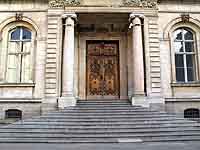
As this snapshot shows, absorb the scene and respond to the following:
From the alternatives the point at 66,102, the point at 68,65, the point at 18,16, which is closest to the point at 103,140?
the point at 66,102

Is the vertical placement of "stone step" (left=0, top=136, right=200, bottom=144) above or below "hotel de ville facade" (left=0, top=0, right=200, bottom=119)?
below

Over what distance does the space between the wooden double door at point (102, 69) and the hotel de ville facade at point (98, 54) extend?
2.4 inches

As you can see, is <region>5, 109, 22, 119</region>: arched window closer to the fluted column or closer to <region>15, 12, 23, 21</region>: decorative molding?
<region>15, 12, 23, 21</region>: decorative molding

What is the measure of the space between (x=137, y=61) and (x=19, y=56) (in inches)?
274

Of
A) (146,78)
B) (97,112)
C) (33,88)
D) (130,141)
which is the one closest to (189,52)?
(146,78)

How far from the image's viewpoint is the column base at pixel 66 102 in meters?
13.7

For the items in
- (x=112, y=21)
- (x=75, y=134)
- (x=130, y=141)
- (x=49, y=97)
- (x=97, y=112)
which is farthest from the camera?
(x=112, y=21)

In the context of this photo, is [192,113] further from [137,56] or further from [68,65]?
[68,65]

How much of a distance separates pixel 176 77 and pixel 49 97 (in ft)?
24.6

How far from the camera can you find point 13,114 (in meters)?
14.7

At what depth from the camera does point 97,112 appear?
12812 mm

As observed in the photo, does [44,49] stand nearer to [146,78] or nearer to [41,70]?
[41,70]

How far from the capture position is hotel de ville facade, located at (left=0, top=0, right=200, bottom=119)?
14.4 metres

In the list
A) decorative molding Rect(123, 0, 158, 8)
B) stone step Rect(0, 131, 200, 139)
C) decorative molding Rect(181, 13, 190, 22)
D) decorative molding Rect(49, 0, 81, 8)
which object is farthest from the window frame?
decorative molding Rect(49, 0, 81, 8)
